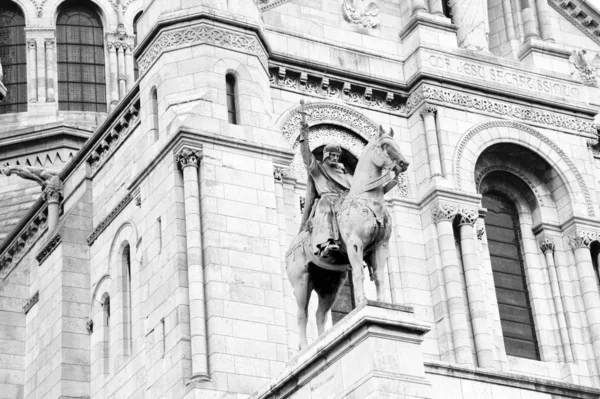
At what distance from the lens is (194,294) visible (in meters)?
36.2

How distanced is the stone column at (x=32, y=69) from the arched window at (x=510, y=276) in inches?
872

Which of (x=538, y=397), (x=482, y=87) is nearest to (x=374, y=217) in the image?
(x=538, y=397)

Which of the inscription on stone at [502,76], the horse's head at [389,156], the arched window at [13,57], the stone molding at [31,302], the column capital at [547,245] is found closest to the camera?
the horse's head at [389,156]

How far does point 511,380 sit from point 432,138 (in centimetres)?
977

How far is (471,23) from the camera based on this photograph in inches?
1747

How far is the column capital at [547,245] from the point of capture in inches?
1670

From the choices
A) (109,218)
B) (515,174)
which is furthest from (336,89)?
(109,218)

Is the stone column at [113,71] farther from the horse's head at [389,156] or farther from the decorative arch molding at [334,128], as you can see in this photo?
the horse's head at [389,156]

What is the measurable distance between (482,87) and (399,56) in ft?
7.30

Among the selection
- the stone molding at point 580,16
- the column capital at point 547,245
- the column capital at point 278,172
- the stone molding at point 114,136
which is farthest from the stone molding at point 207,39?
the stone molding at point 580,16

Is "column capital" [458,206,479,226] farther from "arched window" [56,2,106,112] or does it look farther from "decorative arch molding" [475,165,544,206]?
"arched window" [56,2,106,112]

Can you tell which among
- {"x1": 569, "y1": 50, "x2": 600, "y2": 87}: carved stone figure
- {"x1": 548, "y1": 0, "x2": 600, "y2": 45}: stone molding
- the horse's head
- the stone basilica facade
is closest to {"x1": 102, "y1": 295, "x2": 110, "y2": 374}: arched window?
the stone basilica facade

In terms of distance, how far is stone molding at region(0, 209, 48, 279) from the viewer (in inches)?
1802

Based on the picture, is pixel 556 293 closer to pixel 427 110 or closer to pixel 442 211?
pixel 442 211
